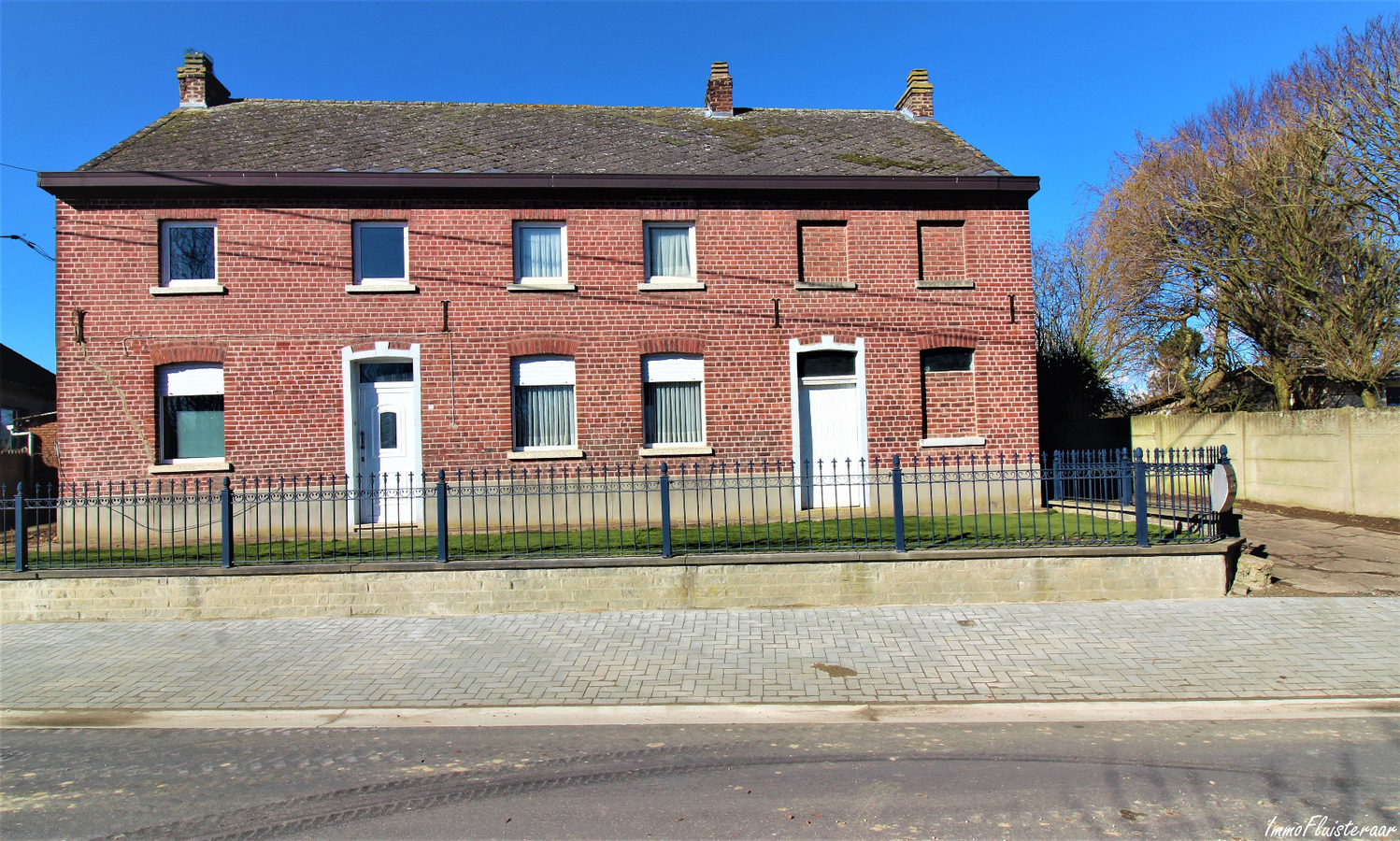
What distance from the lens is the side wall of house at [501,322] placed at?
12.2 m

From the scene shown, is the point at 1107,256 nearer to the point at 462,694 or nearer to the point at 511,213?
the point at 511,213

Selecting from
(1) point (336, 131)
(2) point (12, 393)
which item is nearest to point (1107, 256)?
(1) point (336, 131)

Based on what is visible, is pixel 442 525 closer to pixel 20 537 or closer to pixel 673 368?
pixel 20 537

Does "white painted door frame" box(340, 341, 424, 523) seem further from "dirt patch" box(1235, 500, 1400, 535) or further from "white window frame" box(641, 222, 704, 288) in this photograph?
"dirt patch" box(1235, 500, 1400, 535)

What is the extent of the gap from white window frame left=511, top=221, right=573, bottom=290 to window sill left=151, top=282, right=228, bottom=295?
450 centimetres

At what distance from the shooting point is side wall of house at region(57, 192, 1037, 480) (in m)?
12.2

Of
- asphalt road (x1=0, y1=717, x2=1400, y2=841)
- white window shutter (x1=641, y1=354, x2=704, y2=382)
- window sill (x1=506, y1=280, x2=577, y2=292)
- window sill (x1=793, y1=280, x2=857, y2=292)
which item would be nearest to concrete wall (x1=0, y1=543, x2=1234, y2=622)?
asphalt road (x1=0, y1=717, x2=1400, y2=841)

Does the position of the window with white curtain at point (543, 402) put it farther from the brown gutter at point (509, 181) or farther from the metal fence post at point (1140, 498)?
the metal fence post at point (1140, 498)

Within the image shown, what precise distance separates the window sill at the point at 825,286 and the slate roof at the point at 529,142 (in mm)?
1852

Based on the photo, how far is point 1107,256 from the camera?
21.3 meters

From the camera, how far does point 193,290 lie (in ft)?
40.3

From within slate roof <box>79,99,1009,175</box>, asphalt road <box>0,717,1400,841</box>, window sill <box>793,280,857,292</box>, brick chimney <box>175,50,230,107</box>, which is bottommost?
asphalt road <box>0,717,1400,841</box>

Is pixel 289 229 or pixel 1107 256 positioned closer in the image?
pixel 289 229

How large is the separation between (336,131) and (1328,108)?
18.2 m
